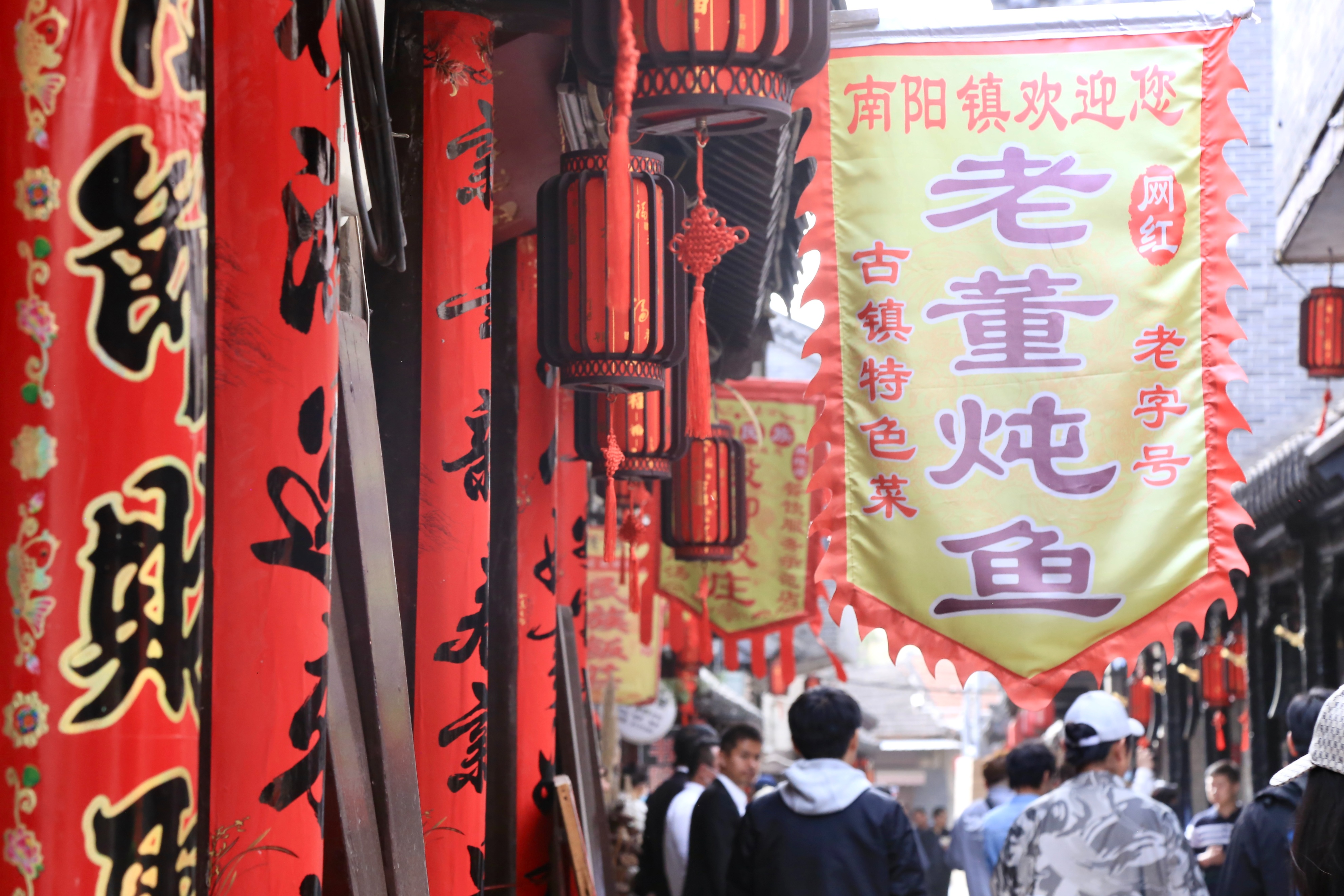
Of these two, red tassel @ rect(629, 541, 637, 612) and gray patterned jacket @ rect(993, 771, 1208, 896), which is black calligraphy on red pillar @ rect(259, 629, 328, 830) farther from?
red tassel @ rect(629, 541, 637, 612)

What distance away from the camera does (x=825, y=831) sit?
524 centimetres

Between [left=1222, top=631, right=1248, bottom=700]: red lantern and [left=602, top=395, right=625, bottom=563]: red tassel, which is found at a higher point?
[left=602, top=395, right=625, bottom=563]: red tassel

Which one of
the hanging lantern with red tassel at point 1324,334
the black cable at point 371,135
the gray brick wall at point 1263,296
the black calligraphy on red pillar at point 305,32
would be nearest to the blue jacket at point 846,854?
the black cable at point 371,135

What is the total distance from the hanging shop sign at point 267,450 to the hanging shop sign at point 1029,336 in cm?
255

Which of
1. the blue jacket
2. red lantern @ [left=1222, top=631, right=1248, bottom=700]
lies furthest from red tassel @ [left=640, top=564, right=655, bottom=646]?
red lantern @ [left=1222, top=631, right=1248, bottom=700]

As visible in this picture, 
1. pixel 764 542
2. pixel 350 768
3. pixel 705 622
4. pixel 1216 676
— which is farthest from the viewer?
pixel 1216 676

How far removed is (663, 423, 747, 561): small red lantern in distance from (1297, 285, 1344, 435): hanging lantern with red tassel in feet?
15.4

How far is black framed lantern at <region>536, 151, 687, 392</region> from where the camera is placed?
557 cm

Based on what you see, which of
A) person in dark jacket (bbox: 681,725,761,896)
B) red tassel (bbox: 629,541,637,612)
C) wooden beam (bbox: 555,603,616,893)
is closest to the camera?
person in dark jacket (bbox: 681,725,761,896)

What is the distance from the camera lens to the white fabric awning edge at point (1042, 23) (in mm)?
5195

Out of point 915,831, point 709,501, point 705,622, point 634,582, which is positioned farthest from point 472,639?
point 705,622

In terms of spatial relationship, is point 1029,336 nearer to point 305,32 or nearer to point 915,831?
point 915,831

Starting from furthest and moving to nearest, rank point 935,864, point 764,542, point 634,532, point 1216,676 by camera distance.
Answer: point 935,864 → point 1216,676 → point 764,542 → point 634,532

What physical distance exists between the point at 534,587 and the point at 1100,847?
9.47ft
